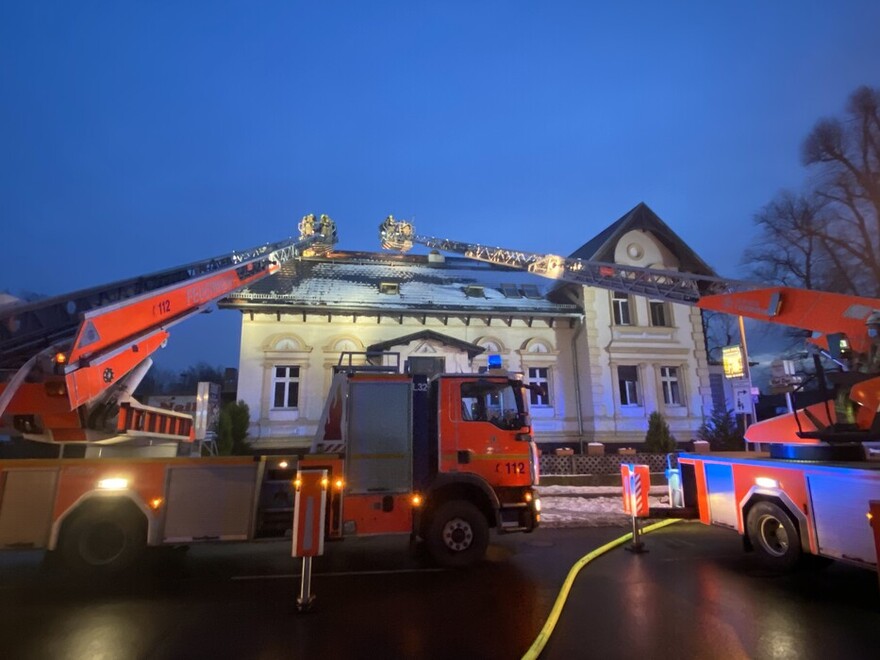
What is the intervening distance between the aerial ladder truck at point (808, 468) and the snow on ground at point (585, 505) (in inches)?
114

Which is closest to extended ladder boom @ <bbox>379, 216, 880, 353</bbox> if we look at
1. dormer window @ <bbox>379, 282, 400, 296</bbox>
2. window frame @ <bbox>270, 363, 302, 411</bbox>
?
dormer window @ <bbox>379, 282, 400, 296</bbox>

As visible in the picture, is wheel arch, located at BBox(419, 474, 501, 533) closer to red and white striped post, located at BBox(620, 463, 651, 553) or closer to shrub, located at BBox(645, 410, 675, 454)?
red and white striped post, located at BBox(620, 463, 651, 553)

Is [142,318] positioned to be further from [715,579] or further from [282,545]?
[715,579]

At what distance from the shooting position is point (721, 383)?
24.4 metres

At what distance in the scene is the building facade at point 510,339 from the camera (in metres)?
18.9

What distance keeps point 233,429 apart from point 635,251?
18.5 meters

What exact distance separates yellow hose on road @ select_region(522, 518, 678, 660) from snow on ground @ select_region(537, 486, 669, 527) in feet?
4.14

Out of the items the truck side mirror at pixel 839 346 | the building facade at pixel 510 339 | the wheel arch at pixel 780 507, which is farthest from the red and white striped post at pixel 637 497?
the building facade at pixel 510 339

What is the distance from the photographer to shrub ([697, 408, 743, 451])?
18.8 m

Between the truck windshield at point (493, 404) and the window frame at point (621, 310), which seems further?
the window frame at point (621, 310)

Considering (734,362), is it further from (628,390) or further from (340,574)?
(340,574)

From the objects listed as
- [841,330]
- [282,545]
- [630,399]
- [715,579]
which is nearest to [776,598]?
[715,579]

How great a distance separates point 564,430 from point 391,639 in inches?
671

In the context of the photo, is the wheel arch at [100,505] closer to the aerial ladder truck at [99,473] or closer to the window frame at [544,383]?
the aerial ladder truck at [99,473]
